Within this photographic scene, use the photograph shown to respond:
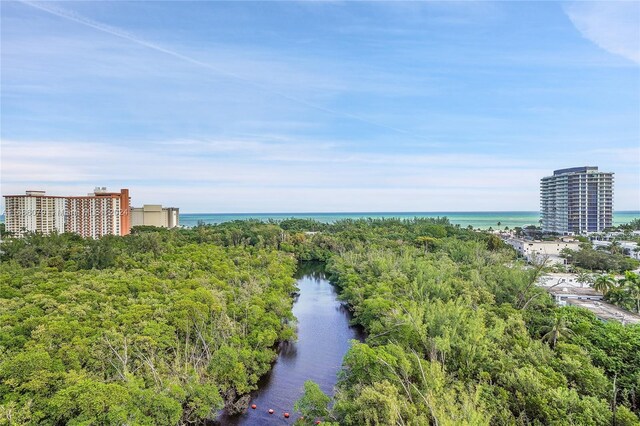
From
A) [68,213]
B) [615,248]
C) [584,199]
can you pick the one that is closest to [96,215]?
[68,213]

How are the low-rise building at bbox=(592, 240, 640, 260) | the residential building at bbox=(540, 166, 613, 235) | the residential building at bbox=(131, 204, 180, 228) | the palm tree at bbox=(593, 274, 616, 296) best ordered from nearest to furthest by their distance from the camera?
the palm tree at bbox=(593, 274, 616, 296) < the low-rise building at bbox=(592, 240, 640, 260) < the residential building at bbox=(540, 166, 613, 235) < the residential building at bbox=(131, 204, 180, 228)

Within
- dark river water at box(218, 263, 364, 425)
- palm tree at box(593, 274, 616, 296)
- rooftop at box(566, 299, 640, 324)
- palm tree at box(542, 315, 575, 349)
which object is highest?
palm tree at box(593, 274, 616, 296)

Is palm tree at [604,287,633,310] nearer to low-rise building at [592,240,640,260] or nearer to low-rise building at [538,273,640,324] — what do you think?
low-rise building at [538,273,640,324]

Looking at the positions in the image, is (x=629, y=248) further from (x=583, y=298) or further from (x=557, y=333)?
(x=557, y=333)

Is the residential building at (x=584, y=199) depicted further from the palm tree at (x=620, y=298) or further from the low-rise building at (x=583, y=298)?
the palm tree at (x=620, y=298)

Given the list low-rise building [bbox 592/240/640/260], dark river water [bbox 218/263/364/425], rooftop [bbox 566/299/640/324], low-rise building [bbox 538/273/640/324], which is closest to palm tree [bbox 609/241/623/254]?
low-rise building [bbox 592/240/640/260]

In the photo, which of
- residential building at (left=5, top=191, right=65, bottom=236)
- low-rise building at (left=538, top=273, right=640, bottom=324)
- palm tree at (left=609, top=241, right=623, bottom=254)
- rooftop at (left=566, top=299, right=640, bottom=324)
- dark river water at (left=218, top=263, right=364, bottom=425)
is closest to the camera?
dark river water at (left=218, top=263, right=364, bottom=425)

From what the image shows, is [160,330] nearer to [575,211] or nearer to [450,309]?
[450,309]
